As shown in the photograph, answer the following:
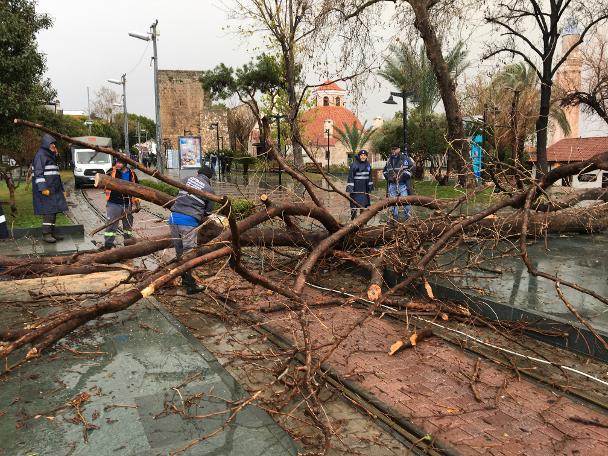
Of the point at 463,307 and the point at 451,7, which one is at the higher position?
the point at 451,7

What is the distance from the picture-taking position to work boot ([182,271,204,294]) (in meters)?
6.91

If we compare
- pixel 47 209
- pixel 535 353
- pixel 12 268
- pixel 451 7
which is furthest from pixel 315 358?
pixel 451 7

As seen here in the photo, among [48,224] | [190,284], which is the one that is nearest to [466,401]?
[190,284]

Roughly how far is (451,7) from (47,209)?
13.4m

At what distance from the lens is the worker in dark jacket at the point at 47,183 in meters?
9.96

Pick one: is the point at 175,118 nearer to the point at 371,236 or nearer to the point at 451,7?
the point at 451,7

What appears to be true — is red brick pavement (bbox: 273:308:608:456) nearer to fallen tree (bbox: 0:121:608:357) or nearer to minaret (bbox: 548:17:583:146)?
fallen tree (bbox: 0:121:608:357)

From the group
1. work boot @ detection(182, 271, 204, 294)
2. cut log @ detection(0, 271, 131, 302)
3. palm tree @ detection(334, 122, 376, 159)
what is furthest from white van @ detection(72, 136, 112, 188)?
work boot @ detection(182, 271, 204, 294)

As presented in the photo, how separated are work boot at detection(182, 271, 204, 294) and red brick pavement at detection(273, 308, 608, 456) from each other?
2249 millimetres

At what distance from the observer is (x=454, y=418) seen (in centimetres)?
373

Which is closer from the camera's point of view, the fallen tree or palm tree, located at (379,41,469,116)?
the fallen tree

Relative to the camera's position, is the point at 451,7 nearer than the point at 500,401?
No

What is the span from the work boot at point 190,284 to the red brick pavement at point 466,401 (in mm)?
2249

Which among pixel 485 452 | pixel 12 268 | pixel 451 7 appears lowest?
pixel 485 452
